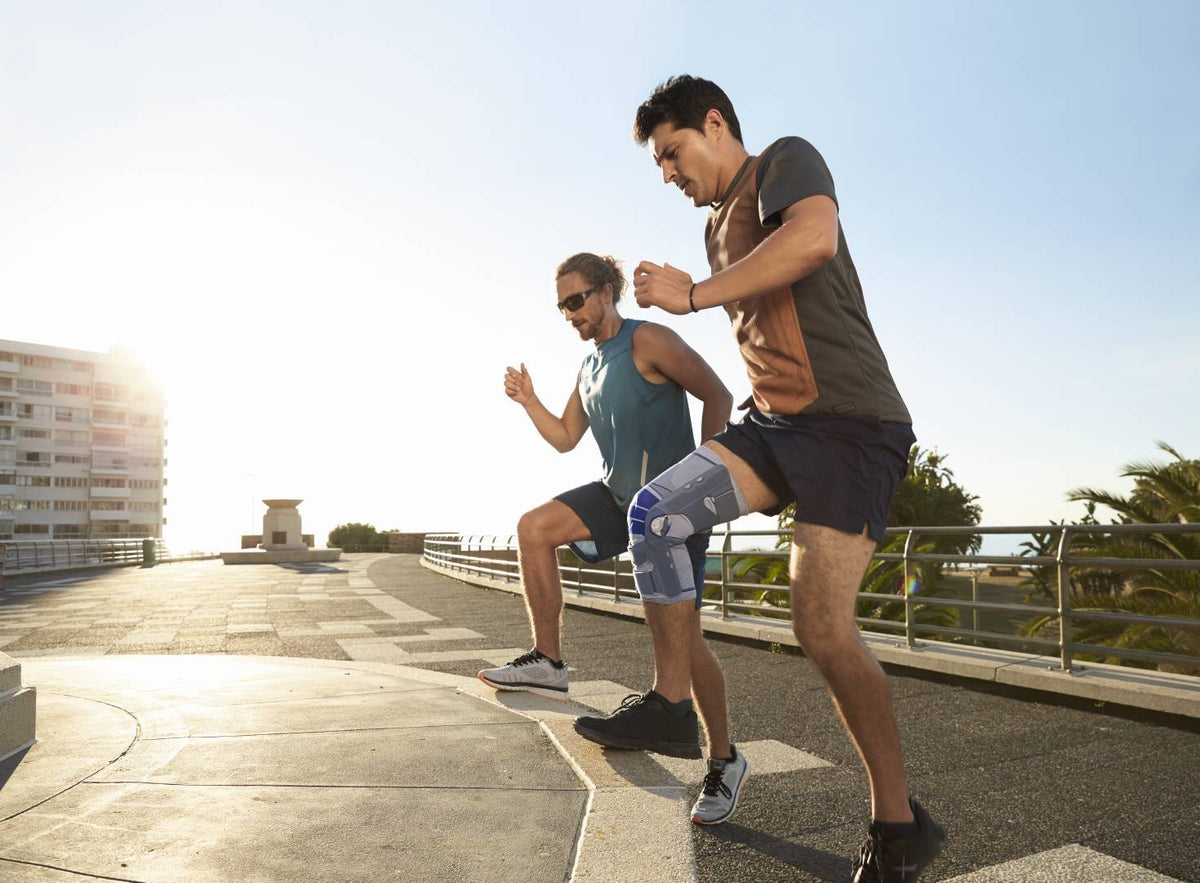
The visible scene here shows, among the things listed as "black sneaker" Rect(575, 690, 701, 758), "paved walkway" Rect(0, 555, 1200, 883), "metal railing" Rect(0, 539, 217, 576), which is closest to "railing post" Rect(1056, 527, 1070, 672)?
"paved walkway" Rect(0, 555, 1200, 883)

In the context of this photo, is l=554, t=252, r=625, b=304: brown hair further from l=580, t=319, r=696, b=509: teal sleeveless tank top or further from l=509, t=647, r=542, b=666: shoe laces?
l=509, t=647, r=542, b=666: shoe laces

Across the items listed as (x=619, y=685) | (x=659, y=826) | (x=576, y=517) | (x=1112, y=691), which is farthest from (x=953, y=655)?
(x=659, y=826)

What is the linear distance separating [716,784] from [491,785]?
713mm

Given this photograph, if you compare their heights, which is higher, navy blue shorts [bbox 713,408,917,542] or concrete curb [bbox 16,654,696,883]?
navy blue shorts [bbox 713,408,917,542]

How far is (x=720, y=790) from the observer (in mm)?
2820

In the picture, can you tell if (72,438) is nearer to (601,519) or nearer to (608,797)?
(601,519)

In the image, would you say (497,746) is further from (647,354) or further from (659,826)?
(647,354)

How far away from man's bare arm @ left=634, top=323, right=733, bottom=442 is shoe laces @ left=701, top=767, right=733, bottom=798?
1.20 meters

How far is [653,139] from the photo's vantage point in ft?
8.36

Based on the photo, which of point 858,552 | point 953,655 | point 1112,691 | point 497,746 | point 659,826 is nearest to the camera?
point 858,552

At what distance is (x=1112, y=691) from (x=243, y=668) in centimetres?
498

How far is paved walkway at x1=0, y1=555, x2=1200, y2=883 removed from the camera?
239cm

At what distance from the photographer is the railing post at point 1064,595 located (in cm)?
583

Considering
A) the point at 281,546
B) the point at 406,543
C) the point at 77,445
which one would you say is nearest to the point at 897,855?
the point at 281,546
